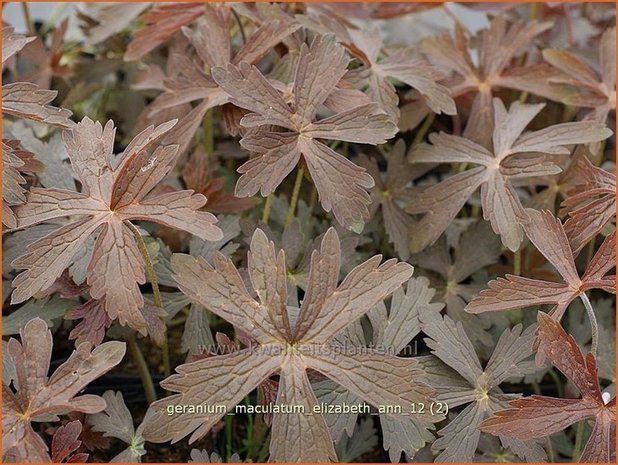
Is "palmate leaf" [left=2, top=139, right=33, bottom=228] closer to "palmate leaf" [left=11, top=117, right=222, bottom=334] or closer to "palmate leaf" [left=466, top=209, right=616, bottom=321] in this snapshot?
→ "palmate leaf" [left=11, top=117, right=222, bottom=334]

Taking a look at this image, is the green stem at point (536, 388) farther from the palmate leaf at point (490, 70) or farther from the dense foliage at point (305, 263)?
the palmate leaf at point (490, 70)

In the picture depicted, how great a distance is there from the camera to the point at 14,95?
0.87 m

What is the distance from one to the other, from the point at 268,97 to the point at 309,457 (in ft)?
1.31

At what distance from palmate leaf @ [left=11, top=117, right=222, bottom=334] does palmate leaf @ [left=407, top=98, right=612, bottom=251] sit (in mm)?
342

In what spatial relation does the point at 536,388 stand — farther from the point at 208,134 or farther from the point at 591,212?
the point at 208,134

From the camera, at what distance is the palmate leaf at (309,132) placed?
0.84 meters

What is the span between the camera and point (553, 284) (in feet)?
2.74

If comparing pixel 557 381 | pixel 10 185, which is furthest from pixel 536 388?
pixel 10 185

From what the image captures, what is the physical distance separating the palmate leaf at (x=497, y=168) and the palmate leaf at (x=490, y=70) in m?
0.11

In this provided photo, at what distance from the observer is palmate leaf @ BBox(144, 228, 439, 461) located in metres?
0.73

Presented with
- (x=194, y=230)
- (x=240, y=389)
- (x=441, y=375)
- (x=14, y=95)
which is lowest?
(x=441, y=375)

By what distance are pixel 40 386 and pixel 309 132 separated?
402 mm

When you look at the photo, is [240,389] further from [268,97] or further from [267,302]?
[268,97]

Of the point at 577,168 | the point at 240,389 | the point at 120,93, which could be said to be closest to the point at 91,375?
the point at 240,389
